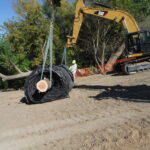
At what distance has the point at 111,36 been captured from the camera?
19844 millimetres

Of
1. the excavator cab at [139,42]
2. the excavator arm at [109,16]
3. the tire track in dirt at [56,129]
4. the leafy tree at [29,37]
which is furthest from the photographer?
the leafy tree at [29,37]

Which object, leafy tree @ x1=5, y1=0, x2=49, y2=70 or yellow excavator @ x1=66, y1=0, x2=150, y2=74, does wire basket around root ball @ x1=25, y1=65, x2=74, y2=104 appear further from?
leafy tree @ x1=5, y1=0, x2=49, y2=70

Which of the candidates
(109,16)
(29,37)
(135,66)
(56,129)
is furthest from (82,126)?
(29,37)

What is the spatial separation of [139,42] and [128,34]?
0.69m

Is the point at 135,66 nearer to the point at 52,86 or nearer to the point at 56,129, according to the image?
the point at 52,86

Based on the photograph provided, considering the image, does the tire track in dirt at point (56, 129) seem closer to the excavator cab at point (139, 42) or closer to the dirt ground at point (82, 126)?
the dirt ground at point (82, 126)

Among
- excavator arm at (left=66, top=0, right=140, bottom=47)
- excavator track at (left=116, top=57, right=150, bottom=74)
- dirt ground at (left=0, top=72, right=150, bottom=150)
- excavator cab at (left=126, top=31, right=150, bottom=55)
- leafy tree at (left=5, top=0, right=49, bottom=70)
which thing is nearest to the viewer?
dirt ground at (left=0, top=72, right=150, bottom=150)

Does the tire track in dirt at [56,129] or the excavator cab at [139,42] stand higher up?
the excavator cab at [139,42]

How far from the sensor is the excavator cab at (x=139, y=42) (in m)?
11.4

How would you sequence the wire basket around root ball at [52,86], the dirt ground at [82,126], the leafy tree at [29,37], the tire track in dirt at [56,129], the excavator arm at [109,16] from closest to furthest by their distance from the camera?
the dirt ground at [82,126]
the tire track in dirt at [56,129]
the wire basket around root ball at [52,86]
the excavator arm at [109,16]
the leafy tree at [29,37]

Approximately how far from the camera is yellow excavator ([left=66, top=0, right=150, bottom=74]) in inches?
404

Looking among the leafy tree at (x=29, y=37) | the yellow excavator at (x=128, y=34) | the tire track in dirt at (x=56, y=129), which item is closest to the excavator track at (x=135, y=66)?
the yellow excavator at (x=128, y=34)

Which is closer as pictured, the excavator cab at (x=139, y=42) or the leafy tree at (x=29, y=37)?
the excavator cab at (x=139, y=42)

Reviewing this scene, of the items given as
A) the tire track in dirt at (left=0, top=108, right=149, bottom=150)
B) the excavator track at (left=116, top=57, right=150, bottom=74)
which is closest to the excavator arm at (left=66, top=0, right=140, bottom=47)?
the excavator track at (left=116, top=57, right=150, bottom=74)
